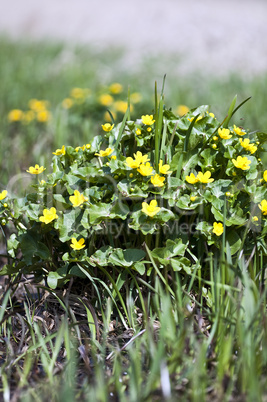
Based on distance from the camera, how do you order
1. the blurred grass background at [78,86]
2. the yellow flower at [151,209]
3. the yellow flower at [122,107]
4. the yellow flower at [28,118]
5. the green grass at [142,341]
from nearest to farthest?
1. the green grass at [142,341]
2. the yellow flower at [151,209]
3. the yellow flower at [122,107]
4. the blurred grass background at [78,86]
5. the yellow flower at [28,118]

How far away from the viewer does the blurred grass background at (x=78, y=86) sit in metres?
3.17

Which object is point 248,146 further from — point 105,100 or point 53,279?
point 105,100

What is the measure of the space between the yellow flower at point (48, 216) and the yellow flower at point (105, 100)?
199 cm

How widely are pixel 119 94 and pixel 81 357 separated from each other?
2.60 meters

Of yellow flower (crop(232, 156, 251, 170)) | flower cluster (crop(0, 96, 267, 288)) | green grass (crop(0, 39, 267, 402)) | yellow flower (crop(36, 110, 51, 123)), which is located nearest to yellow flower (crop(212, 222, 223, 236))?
flower cluster (crop(0, 96, 267, 288))

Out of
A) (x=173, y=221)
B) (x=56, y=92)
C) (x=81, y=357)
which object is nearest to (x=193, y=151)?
(x=173, y=221)

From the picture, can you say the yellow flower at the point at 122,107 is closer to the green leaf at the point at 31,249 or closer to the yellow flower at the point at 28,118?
the yellow flower at the point at 28,118

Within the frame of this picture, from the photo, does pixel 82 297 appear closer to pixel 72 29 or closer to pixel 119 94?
pixel 119 94

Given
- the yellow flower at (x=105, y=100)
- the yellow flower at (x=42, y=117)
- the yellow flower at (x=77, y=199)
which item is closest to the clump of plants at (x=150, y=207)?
the yellow flower at (x=77, y=199)

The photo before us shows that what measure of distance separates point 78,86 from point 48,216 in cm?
338

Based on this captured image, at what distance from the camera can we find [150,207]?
150 centimetres

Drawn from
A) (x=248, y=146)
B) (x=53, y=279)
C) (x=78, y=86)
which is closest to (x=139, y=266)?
(x=53, y=279)

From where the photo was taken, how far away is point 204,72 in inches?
218

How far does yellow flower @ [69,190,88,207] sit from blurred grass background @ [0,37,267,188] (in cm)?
73
